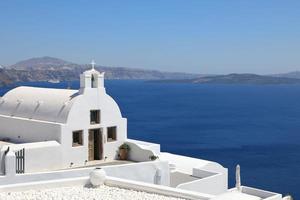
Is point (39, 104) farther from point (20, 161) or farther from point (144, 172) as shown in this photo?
point (144, 172)

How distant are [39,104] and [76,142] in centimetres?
347

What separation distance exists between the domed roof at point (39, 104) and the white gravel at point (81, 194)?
25.4 ft

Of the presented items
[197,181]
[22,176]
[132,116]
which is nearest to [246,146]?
[132,116]

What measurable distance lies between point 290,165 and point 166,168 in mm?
46508

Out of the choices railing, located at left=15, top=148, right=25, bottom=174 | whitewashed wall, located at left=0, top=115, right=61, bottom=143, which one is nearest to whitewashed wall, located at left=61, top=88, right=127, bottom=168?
whitewashed wall, located at left=0, top=115, right=61, bottom=143

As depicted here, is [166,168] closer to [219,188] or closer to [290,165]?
[219,188]

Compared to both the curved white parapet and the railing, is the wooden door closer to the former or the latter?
the curved white parapet

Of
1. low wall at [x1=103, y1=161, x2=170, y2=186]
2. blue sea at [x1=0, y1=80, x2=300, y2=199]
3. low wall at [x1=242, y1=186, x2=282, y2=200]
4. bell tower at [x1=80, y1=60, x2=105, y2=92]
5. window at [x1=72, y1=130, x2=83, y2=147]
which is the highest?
bell tower at [x1=80, y1=60, x2=105, y2=92]

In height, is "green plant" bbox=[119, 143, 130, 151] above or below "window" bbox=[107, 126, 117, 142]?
below

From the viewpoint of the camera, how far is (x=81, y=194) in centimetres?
1827

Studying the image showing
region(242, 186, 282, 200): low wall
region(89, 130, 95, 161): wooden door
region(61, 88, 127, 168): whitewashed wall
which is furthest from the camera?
region(89, 130, 95, 161): wooden door

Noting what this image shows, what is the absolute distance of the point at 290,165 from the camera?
225 feet

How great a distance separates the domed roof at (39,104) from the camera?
26578mm

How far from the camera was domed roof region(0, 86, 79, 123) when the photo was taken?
2658 cm
